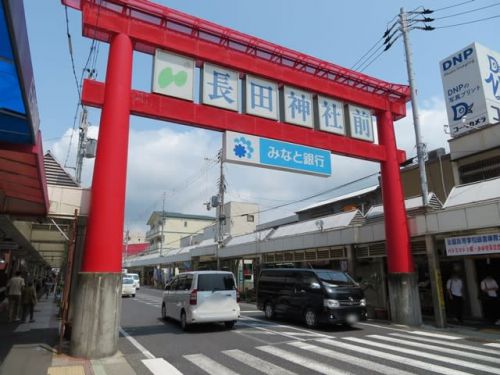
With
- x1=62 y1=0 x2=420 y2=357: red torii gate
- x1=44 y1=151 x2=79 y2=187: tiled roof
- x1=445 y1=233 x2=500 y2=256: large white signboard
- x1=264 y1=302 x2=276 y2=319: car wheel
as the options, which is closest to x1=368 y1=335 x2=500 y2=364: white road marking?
x1=62 y1=0 x2=420 y2=357: red torii gate

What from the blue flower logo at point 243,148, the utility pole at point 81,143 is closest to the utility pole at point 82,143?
the utility pole at point 81,143

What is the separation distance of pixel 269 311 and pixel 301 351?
6.89 m

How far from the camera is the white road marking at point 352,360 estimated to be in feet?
25.0

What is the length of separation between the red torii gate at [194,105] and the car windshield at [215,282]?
3758 millimetres

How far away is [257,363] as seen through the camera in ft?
27.7

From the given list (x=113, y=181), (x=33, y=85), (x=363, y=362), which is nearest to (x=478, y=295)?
(x=363, y=362)

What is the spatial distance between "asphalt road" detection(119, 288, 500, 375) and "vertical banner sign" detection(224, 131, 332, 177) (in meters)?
5.23

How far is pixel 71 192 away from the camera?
37.7ft

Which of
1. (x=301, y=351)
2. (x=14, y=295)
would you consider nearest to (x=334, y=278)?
(x=301, y=351)

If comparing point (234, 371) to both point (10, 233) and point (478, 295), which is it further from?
point (10, 233)

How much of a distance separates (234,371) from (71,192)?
23.1 ft

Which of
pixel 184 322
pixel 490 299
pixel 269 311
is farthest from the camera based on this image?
pixel 269 311

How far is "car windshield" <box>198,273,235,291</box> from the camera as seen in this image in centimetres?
1312

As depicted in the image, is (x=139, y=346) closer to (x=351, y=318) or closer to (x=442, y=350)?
(x=351, y=318)
